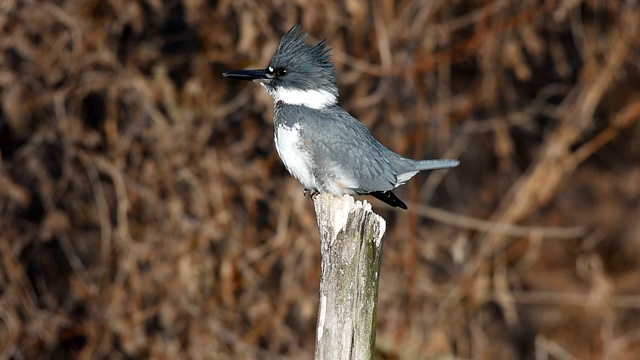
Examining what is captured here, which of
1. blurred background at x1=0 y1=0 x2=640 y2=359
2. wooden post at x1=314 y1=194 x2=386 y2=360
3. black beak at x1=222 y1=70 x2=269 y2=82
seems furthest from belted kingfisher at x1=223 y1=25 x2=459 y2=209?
blurred background at x1=0 y1=0 x2=640 y2=359

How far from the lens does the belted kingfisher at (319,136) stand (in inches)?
126

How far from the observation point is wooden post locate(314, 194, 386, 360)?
101 inches

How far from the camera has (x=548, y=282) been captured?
747 centimetres

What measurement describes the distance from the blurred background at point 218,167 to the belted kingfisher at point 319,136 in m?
1.48

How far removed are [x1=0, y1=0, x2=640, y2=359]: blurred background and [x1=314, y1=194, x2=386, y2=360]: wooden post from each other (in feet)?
7.95

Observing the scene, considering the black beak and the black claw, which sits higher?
the black beak

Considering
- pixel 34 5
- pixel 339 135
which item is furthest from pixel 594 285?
pixel 34 5

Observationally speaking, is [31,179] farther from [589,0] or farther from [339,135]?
[589,0]

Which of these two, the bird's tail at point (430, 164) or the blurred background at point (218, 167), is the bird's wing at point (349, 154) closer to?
the bird's tail at point (430, 164)

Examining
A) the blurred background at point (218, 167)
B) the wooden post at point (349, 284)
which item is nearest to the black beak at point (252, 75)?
the wooden post at point (349, 284)

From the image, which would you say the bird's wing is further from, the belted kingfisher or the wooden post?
the wooden post

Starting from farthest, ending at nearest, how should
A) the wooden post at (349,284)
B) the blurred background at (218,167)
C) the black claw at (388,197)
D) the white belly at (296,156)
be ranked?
the blurred background at (218,167)
the black claw at (388,197)
the white belly at (296,156)
the wooden post at (349,284)

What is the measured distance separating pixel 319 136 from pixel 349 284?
0.77m

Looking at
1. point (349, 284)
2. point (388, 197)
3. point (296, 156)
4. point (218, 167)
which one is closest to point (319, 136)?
point (296, 156)
